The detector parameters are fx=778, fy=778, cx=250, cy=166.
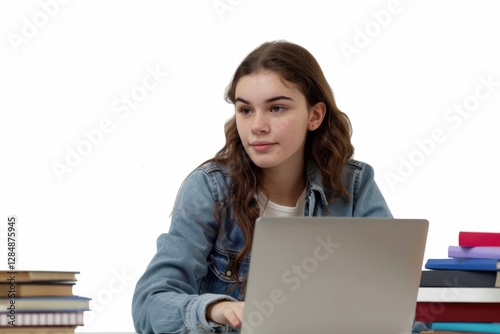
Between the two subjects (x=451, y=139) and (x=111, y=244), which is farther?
(x=451, y=139)

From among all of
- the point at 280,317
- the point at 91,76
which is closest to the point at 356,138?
the point at 91,76

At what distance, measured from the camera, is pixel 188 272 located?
6.11 feet

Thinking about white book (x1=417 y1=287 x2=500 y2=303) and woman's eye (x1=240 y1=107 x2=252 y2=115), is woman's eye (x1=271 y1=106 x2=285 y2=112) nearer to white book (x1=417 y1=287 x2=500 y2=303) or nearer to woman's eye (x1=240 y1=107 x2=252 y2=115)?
woman's eye (x1=240 y1=107 x2=252 y2=115)

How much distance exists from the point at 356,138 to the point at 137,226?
899 mm

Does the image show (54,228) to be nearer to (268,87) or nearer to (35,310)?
(268,87)

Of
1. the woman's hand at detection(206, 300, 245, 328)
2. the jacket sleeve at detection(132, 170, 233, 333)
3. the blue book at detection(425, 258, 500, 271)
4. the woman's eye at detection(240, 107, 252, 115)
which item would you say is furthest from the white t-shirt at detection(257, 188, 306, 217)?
the woman's hand at detection(206, 300, 245, 328)

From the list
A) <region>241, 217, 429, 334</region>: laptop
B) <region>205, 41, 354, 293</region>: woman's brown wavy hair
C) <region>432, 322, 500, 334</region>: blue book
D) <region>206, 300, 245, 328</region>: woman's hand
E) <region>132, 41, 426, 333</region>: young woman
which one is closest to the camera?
<region>241, 217, 429, 334</region>: laptop

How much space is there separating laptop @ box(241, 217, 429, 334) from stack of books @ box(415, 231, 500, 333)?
22 centimetres

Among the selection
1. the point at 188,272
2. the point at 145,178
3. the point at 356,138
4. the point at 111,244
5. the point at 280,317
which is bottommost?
the point at 280,317

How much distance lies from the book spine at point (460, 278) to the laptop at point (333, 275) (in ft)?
0.85

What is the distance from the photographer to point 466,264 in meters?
1.62

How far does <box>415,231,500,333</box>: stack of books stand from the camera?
1.56 m

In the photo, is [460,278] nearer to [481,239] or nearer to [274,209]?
[481,239]

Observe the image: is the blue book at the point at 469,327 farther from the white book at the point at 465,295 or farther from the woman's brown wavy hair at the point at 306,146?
the woman's brown wavy hair at the point at 306,146
